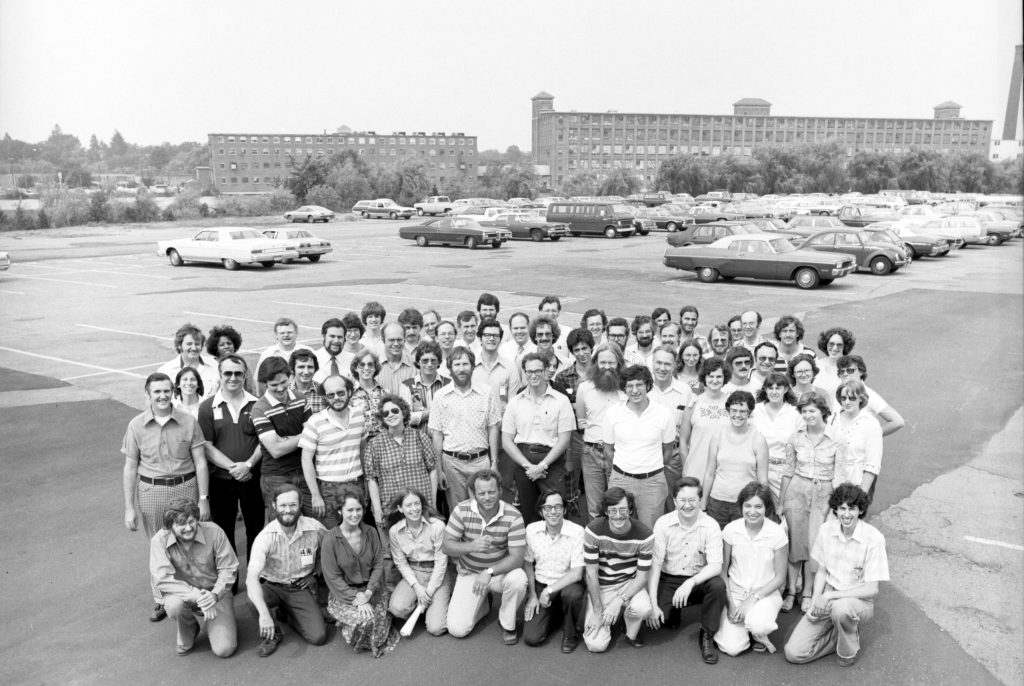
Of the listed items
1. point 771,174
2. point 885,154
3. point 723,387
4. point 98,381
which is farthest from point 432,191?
point 723,387

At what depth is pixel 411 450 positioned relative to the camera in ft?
20.0

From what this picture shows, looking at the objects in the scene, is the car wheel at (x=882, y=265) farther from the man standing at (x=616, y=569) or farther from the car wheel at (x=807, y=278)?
the man standing at (x=616, y=569)

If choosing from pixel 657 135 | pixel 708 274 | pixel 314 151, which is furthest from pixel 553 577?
pixel 657 135

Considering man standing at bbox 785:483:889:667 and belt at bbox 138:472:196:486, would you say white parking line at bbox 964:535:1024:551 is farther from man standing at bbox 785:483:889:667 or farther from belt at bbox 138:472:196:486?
belt at bbox 138:472:196:486

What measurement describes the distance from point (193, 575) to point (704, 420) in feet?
12.6

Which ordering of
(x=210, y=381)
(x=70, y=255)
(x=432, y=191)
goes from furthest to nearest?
(x=432, y=191)
(x=70, y=255)
(x=210, y=381)

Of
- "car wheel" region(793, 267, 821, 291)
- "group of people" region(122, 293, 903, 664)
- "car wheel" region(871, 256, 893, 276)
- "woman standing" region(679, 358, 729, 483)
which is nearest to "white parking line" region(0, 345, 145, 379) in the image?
"group of people" region(122, 293, 903, 664)

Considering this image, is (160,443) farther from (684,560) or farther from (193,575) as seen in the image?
(684,560)

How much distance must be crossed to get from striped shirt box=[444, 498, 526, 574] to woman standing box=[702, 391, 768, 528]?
1421 mm

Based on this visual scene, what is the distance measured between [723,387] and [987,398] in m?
7.19

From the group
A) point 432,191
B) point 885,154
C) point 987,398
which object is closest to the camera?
point 987,398

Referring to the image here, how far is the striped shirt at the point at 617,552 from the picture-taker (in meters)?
5.55

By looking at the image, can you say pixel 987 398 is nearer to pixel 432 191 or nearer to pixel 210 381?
pixel 210 381

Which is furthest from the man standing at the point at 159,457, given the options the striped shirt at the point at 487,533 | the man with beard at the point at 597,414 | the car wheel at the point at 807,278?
the car wheel at the point at 807,278
